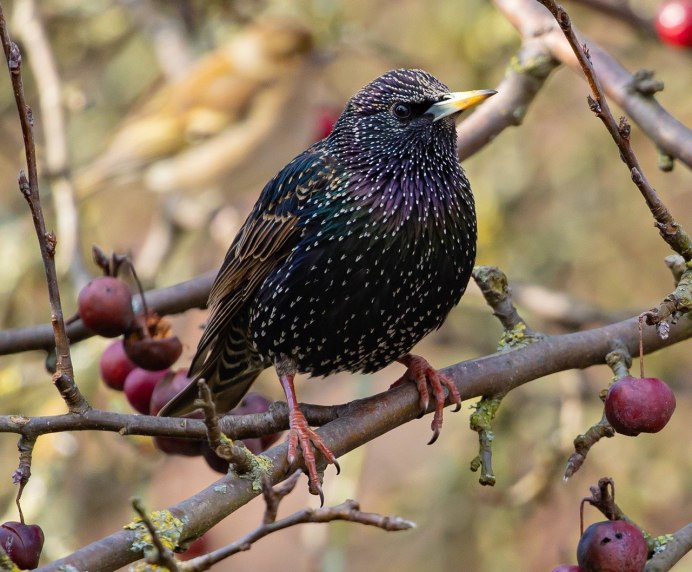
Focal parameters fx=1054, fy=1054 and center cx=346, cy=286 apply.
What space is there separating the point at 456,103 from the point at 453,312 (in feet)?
8.06

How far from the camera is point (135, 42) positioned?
6.25 m

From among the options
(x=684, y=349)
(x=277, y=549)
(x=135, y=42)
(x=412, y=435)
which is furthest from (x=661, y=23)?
(x=277, y=549)

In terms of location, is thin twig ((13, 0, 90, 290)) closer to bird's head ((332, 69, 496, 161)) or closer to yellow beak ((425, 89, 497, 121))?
bird's head ((332, 69, 496, 161))

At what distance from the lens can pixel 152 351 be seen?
114 inches

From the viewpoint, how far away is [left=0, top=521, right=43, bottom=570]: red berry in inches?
77.6

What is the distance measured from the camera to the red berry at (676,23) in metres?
3.87

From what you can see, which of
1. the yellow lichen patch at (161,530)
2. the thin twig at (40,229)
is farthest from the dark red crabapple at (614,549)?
the thin twig at (40,229)

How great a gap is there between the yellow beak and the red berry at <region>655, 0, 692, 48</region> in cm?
133

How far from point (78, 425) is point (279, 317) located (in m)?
1.05

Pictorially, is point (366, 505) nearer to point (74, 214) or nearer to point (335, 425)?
point (74, 214)

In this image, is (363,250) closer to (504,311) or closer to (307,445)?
(504,311)

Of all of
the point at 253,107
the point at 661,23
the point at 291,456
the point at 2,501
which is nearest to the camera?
the point at 291,456

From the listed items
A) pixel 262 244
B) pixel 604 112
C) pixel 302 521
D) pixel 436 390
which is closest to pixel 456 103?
pixel 262 244

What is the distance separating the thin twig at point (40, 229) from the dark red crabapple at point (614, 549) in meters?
1.07
